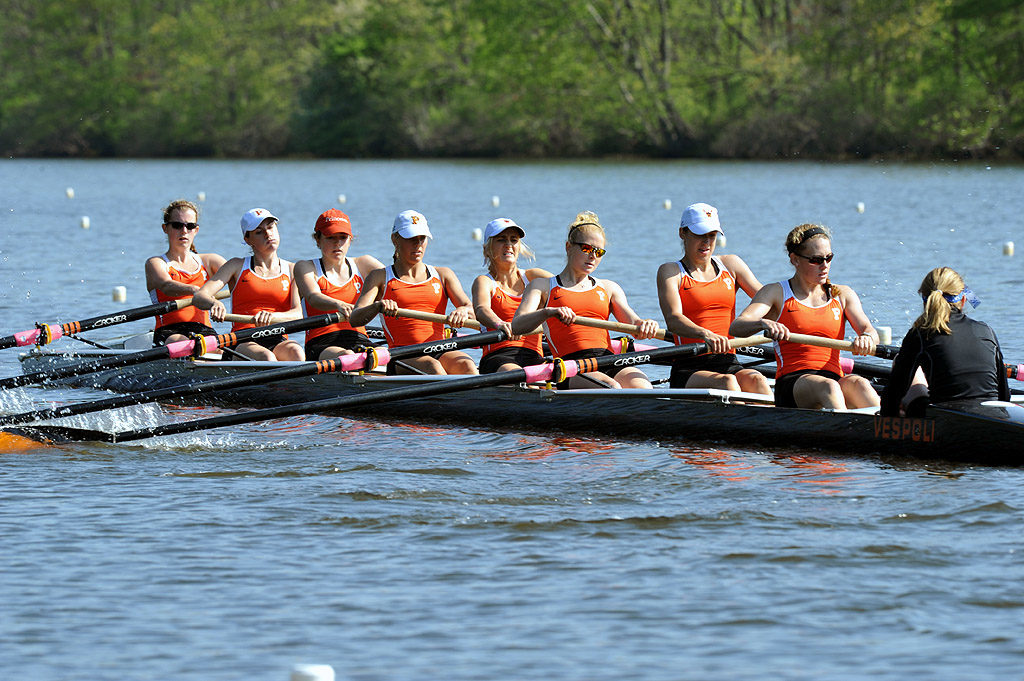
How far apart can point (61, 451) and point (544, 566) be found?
402 cm

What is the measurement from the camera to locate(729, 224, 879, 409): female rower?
8.57 m

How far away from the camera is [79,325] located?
11.4 meters

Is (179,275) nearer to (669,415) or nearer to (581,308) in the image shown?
(581,308)

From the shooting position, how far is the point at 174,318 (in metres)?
11.7

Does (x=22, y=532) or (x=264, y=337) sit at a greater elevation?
(x=264, y=337)

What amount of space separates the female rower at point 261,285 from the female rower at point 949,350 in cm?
489

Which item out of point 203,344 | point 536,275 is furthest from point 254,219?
point 536,275

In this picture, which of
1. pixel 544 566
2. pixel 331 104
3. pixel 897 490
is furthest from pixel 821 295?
pixel 331 104

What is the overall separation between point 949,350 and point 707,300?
1.90m

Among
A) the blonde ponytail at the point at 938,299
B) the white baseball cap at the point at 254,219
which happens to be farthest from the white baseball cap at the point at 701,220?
the white baseball cap at the point at 254,219

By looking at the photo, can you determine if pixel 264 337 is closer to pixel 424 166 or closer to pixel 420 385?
pixel 420 385

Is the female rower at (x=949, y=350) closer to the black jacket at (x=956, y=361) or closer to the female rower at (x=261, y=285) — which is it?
the black jacket at (x=956, y=361)

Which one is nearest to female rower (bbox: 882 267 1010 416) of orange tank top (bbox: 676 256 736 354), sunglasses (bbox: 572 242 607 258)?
orange tank top (bbox: 676 256 736 354)

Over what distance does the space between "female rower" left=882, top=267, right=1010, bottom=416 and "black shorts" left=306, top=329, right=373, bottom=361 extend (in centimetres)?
438
